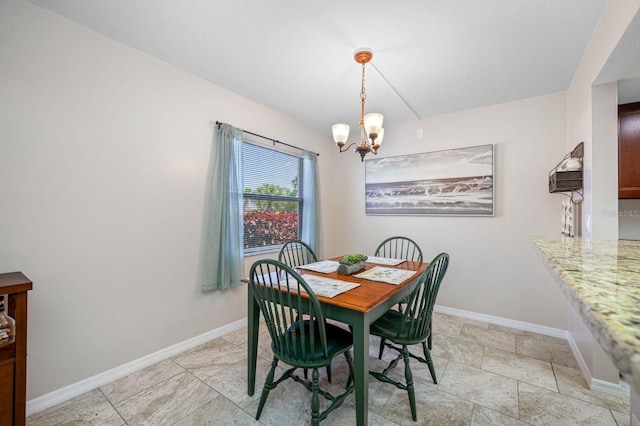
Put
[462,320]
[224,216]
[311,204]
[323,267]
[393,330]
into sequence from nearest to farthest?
[393,330] → [323,267] → [224,216] → [462,320] → [311,204]

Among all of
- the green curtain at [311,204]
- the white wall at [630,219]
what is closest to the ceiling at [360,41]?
the green curtain at [311,204]

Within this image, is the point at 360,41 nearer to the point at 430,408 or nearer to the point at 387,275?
the point at 387,275

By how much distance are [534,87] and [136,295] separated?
4073 millimetres

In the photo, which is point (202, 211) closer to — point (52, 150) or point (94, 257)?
point (94, 257)

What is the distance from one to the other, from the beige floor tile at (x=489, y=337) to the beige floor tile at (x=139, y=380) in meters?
2.68

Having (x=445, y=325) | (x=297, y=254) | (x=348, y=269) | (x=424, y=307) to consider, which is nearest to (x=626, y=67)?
(x=424, y=307)

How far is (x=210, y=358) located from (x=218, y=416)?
29.1 inches

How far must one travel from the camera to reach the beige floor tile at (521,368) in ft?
6.86

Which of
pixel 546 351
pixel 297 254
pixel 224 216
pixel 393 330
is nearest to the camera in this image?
pixel 393 330

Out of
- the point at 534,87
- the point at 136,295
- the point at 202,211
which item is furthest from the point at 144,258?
the point at 534,87

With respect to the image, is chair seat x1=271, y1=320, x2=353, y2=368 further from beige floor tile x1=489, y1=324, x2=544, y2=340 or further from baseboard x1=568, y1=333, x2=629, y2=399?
beige floor tile x1=489, y1=324, x2=544, y2=340

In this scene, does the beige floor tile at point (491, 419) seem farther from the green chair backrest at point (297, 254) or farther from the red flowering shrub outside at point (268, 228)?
the red flowering shrub outside at point (268, 228)

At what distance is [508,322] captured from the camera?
121 inches

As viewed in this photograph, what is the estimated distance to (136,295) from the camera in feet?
7.32
